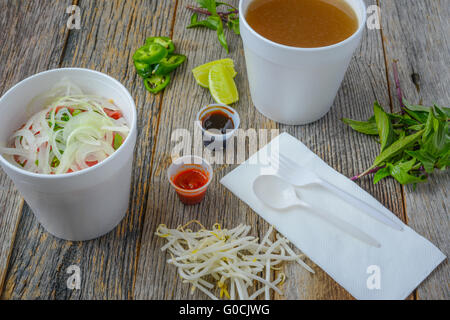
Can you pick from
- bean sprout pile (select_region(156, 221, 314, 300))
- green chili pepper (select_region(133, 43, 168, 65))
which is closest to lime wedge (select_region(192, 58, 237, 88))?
green chili pepper (select_region(133, 43, 168, 65))

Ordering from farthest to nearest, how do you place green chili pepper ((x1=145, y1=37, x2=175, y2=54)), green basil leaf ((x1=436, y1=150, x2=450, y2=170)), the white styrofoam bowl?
green chili pepper ((x1=145, y1=37, x2=175, y2=54)) → green basil leaf ((x1=436, y1=150, x2=450, y2=170)) → the white styrofoam bowl

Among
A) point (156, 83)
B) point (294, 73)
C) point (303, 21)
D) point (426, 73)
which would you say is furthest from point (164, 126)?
point (426, 73)

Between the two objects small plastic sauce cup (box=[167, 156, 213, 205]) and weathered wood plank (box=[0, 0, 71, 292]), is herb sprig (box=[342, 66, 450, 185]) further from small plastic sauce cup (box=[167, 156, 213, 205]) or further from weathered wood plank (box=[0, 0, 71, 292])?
weathered wood plank (box=[0, 0, 71, 292])

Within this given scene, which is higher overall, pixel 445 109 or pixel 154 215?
pixel 445 109

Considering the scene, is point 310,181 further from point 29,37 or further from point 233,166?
point 29,37

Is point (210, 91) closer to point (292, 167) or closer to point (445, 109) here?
point (292, 167)

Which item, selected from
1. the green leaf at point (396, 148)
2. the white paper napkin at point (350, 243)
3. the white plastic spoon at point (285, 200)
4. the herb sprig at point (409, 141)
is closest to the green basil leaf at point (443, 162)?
the herb sprig at point (409, 141)
